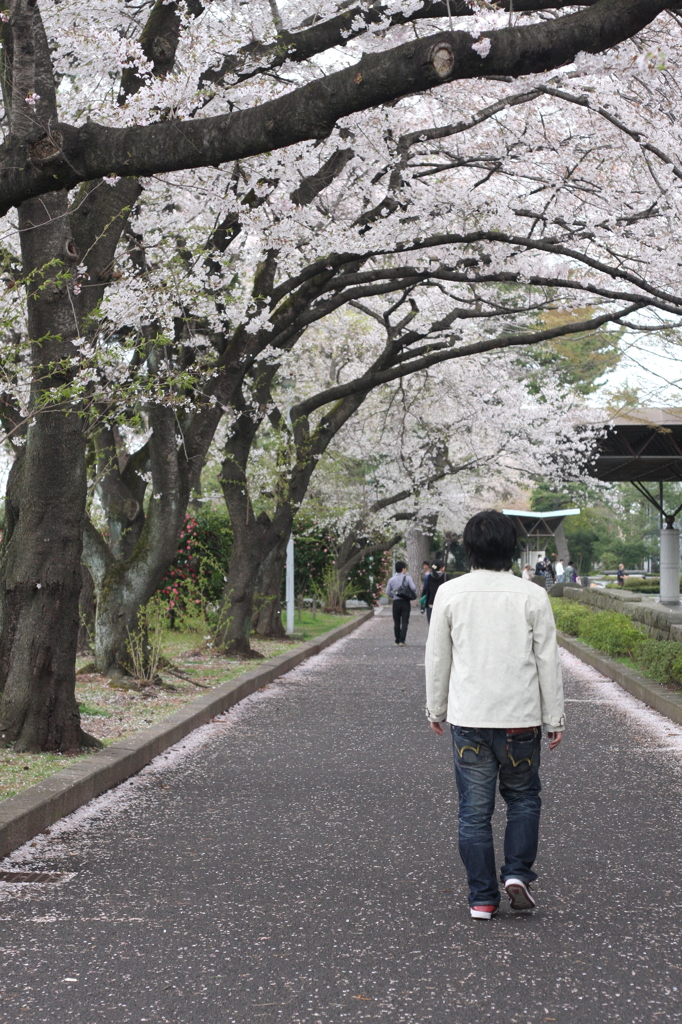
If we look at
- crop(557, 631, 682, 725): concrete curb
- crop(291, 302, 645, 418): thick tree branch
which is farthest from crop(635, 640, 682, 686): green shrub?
crop(291, 302, 645, 418): thick tree branch

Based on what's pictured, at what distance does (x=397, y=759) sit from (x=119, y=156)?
503 centimetres

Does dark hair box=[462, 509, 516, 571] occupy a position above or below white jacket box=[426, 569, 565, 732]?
above

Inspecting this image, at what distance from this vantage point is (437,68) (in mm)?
5418

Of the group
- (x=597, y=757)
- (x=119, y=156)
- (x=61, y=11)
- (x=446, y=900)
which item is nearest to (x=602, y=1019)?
(x=446, y=900)

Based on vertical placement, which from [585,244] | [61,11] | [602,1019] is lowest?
[602,1019]

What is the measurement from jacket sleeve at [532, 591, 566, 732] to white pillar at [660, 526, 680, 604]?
25.2 metres

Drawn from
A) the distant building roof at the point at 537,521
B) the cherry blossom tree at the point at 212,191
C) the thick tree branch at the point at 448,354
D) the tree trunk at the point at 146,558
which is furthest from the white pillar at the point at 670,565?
the tree trunk at the point at 146,558

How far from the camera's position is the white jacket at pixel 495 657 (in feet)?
15.9

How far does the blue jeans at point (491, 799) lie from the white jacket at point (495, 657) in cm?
8

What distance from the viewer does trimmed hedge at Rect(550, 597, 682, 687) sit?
13016 mm

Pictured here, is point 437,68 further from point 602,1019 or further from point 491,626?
point 602,1019

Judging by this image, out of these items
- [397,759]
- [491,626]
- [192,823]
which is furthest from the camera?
[397,759]

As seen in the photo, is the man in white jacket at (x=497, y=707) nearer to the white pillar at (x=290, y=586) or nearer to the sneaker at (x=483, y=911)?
the sneaker at (x=483, y=911)

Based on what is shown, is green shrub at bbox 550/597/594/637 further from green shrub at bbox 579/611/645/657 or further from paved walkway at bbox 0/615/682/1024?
paved walkway at bbox 0/615/682/1024
